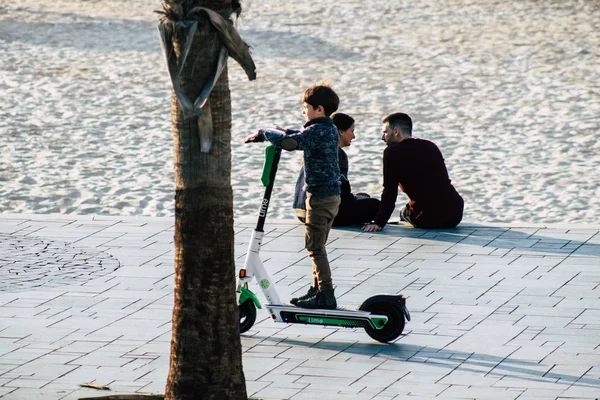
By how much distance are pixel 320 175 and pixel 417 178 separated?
3238 millimetres

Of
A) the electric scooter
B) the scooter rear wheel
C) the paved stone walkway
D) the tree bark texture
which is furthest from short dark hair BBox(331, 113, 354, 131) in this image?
the tree bark texture

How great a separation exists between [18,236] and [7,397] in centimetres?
425

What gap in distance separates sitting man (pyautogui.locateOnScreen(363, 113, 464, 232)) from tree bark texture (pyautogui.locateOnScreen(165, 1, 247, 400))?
15.7 feet

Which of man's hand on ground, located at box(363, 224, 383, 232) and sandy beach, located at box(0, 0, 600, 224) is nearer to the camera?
man's hand on ground, located at box(363, 224, 383, 232)

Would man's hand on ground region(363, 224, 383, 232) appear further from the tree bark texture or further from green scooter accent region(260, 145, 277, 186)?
the tree bark texture

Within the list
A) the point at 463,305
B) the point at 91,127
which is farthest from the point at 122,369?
the point at 91,127

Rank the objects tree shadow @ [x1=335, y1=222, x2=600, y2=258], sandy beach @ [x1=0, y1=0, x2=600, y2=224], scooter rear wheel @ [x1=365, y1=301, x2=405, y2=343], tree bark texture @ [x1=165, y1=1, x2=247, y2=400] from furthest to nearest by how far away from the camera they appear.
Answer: sandy beach @ [x1=0, y1=0, x2=600, y2=224], tree shadow @ [x1=335, y1=222, x2=600, y2=258], scooter rear wheel @ [x1=365, y1=301, x2=405, y2=343], tree bark texture @ [x1=165, y1=1, x2=247, y2=400]

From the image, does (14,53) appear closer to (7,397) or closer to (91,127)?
(91,127)

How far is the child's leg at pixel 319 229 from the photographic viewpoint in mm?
7766

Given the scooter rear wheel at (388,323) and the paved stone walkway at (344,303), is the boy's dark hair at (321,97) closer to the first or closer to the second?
the scooter rear wheel at (388,323)

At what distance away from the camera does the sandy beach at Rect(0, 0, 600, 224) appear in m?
12.9

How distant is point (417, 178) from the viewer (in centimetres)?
1084

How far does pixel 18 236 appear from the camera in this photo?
10.8 m

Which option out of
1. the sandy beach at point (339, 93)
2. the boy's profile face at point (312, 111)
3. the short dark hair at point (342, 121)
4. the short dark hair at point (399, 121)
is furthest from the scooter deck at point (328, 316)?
the sandy beach at point (339, 93)
